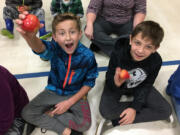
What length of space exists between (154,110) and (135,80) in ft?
0.78

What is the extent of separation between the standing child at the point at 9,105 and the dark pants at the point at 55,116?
0.05m

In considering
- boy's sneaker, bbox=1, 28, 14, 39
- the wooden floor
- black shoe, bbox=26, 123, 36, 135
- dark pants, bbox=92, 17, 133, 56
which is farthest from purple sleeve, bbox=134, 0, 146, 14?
black shoe, bbox=26, 123, 36, 135

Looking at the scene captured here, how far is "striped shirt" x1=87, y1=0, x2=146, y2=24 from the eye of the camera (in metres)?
1.65

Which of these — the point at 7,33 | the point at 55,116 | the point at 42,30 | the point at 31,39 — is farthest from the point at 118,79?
the point at 7,33

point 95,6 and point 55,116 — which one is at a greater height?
point 95,6

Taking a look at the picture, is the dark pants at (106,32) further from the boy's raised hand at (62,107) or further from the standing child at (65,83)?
the boy's raised hand at (62,107)

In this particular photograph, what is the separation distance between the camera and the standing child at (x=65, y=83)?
1040mm

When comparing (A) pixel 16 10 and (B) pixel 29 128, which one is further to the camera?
(A) pixel 16 10

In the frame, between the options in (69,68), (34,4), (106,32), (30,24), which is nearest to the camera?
(30,24)

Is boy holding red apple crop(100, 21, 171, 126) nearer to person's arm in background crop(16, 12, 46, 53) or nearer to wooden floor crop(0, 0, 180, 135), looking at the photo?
wooden floor crop(0, 0, 180, 135)

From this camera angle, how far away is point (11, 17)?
189 centimetres

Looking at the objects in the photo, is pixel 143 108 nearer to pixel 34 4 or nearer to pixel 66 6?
pixel 66 6

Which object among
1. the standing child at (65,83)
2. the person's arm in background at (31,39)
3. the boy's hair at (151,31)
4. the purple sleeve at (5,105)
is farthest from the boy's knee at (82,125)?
the boy's hair at (151,31)

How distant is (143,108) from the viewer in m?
1.27
